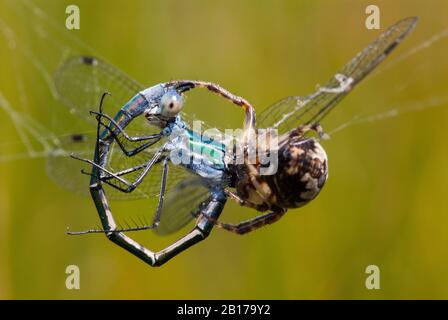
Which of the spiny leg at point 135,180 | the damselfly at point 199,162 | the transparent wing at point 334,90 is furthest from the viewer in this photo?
the spiny leg at point 135,180

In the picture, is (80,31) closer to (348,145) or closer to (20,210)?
(20,210)

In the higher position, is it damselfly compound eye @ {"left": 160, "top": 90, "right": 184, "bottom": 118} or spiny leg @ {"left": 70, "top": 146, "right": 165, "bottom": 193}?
damselfly compound eye @ {"left": 160, "top": 90, "right": 184, "bottom": 118}

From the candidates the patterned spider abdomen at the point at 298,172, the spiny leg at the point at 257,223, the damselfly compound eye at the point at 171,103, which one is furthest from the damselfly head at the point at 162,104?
the spiny leg at the point at 257,223

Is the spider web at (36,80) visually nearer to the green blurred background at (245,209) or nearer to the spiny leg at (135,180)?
the green blurred background at (245,209)

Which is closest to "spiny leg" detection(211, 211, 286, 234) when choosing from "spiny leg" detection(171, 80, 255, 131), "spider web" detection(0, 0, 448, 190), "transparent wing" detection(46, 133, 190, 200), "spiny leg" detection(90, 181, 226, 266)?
"spiny leg" detection(90, 181, 226, 266)

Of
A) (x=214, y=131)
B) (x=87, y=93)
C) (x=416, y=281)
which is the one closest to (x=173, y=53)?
(x=87, y=93)

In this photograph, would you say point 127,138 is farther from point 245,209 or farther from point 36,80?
point 36,80

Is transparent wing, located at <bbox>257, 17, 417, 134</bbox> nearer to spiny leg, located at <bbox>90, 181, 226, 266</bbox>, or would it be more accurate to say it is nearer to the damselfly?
the damselfly

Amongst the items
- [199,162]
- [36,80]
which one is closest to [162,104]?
[199,162]
